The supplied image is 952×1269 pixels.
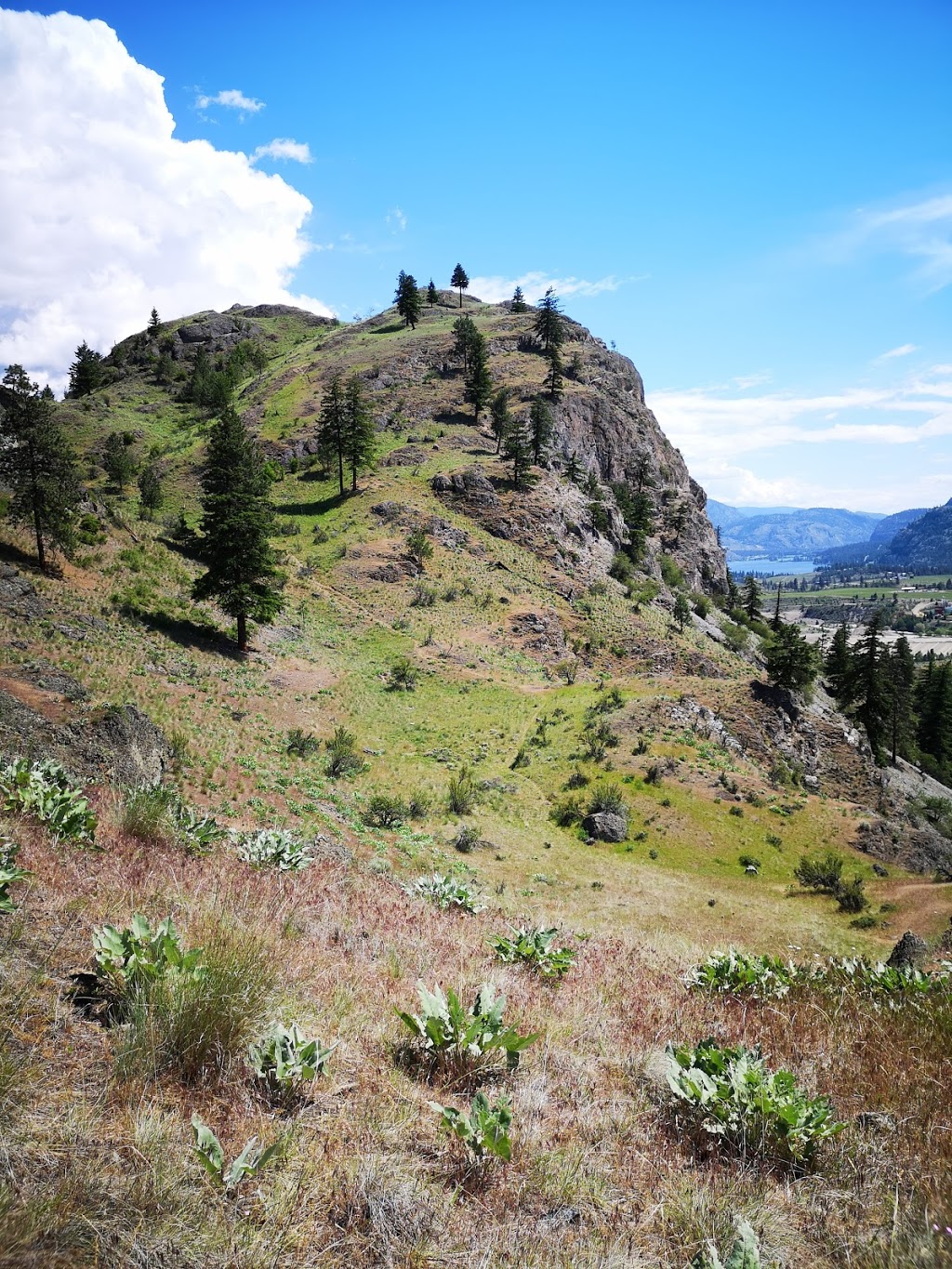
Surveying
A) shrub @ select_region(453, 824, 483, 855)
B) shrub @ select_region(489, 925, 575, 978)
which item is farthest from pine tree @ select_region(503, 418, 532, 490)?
shrub @ select_region(489, 925, 575, 978)

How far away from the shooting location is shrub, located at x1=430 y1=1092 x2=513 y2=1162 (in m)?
2.95

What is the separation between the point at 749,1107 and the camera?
3.46m

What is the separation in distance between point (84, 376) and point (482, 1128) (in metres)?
124

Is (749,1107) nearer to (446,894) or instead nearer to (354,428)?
(446,894)

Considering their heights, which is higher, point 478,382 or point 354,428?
point 478,382

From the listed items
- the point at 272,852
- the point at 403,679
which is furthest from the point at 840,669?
the point at 272,852

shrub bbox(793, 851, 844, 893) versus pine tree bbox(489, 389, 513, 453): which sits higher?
pine tree bbox(489, 389, 513, 453)

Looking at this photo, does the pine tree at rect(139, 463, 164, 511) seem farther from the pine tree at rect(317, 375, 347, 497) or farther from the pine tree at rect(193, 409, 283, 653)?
the pine tree at rect(193, 409, 283, 653)

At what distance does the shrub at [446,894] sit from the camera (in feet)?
28.1

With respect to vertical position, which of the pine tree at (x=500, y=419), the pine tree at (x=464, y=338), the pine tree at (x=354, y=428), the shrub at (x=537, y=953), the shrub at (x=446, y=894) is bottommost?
the shrub at (x=446, y=894)

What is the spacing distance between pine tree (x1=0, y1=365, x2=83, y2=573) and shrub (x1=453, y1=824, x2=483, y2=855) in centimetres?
2199

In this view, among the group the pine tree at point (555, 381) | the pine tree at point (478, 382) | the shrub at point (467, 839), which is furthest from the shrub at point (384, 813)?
the pine tree at point (555, 381)

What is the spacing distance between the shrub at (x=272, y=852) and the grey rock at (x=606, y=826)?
1824 centimetres

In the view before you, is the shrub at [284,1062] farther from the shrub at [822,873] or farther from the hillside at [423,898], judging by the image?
the shrub at [822,873]
